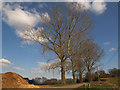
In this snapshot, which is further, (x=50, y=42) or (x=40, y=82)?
(x=40, y=82)

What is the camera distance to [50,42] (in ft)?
56.4

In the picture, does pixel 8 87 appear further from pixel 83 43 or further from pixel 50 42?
pixel 83 43

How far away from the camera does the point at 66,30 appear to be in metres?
17.6

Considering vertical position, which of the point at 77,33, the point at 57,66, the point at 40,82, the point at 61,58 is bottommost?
the point at 40,82

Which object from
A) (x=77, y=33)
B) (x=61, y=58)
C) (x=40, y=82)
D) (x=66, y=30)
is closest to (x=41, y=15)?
(x=66, y=30)

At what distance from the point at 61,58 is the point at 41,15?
7.77m

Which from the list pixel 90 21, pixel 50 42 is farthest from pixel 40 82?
pixel 90 21

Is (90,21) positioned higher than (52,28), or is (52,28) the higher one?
(90,21)

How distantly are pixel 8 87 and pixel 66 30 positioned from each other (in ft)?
36.8

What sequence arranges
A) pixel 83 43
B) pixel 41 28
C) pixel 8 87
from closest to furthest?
pixel 8 87 → pixel 41 28 → pixel 83 43

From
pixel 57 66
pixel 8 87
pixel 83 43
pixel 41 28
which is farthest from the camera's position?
pixel 83 43

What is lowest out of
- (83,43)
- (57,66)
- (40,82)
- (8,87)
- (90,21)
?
(40,82)

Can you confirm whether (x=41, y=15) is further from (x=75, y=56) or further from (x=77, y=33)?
(x=75, y=56)

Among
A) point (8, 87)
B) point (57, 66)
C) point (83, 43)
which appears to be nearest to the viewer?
point (8, 87)
